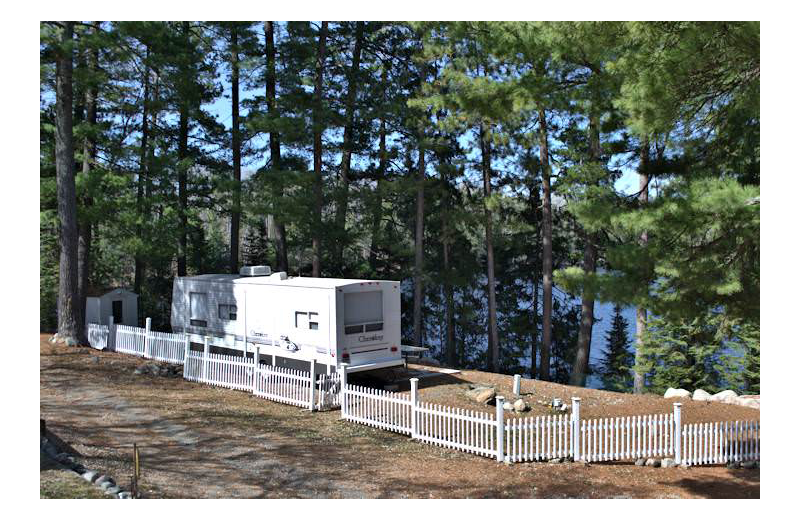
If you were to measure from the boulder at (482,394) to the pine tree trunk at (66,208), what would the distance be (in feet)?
40.8

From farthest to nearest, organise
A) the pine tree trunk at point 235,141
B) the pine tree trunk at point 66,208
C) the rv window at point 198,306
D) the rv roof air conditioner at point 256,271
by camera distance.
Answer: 1. the pine tree trunk at point 235,141
2. the pine tree trunk at point 66,208
3. the rv window at point 198,306
4. the rv roof air conditioner at point 256,271

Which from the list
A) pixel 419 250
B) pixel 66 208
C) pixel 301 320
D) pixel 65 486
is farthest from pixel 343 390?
pixel 419 250

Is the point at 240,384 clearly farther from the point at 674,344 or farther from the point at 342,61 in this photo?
the point at 342,61

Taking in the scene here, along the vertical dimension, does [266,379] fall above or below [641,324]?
below

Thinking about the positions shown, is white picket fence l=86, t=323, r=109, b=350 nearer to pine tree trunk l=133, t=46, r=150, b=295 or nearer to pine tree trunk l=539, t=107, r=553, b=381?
pine tree trunk l=133, t=46, r=150, b=295

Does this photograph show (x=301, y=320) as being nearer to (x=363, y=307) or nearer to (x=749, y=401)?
(x=363, y=307)

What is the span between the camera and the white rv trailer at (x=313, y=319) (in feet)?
48.0

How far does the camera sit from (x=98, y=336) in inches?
790

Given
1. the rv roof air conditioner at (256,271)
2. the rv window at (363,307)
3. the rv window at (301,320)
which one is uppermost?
the rv roof air conditioner at (256,271)

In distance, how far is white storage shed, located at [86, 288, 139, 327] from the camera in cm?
2208

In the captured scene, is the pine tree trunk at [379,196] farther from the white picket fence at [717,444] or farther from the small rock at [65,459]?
the small rock at [65,459]

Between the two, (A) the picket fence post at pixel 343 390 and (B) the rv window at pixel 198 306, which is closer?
(A) the picket fence post at pixel 343 390

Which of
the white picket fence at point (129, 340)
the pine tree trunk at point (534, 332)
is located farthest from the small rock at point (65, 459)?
the pine tree trunk at point (534, 332)

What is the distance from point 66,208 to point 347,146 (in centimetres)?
1131
